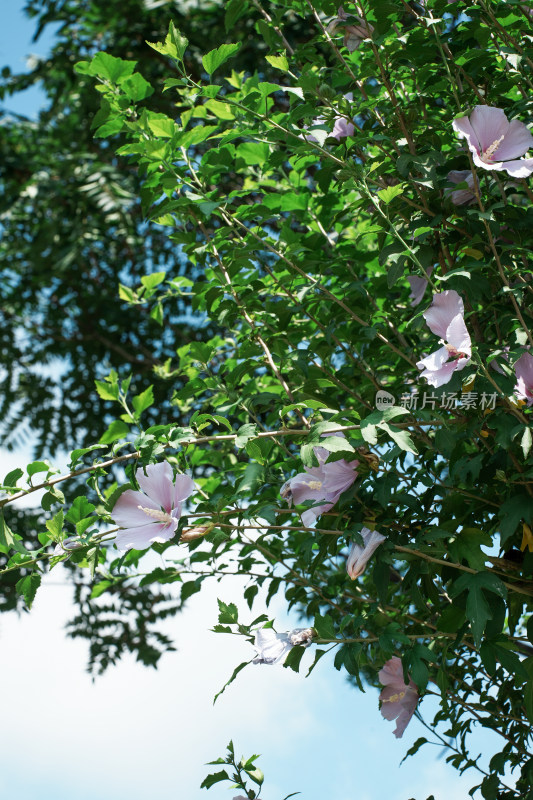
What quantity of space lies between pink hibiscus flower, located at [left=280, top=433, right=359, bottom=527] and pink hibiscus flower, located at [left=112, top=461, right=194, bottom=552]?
146 millimetres

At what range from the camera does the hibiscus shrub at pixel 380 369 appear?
973 millimetres

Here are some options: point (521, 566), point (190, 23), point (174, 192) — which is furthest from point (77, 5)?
point (521, 566)

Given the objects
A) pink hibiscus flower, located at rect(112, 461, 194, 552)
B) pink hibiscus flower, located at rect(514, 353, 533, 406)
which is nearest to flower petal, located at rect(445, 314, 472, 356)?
pink hibiscus flower, located at rect(514, 353, 533, 406)

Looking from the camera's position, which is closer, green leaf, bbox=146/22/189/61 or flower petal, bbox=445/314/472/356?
flower petal, bbox=445/314/472/356

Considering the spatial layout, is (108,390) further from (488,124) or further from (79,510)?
(488,124)

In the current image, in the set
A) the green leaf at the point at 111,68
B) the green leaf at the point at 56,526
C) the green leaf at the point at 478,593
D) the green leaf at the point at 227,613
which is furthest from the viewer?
the green leaf at the point at 111,68

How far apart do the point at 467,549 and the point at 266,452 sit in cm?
30

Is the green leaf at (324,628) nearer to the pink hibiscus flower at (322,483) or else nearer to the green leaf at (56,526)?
the pink hibiscus flower at (322,483)

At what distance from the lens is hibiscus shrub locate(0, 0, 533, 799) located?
973mm

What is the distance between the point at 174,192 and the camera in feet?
4.39

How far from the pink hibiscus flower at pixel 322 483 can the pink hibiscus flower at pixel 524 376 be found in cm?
23

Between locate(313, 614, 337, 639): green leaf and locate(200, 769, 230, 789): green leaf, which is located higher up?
locate(313, 614, 337, 639): green leaf

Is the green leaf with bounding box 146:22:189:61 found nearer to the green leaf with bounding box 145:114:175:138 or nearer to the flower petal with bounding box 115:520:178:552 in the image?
the green leaf with bounding box 145:114:175:138

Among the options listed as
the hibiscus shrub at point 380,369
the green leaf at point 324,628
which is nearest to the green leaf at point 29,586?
the hibiscus shrub at point 380,369
